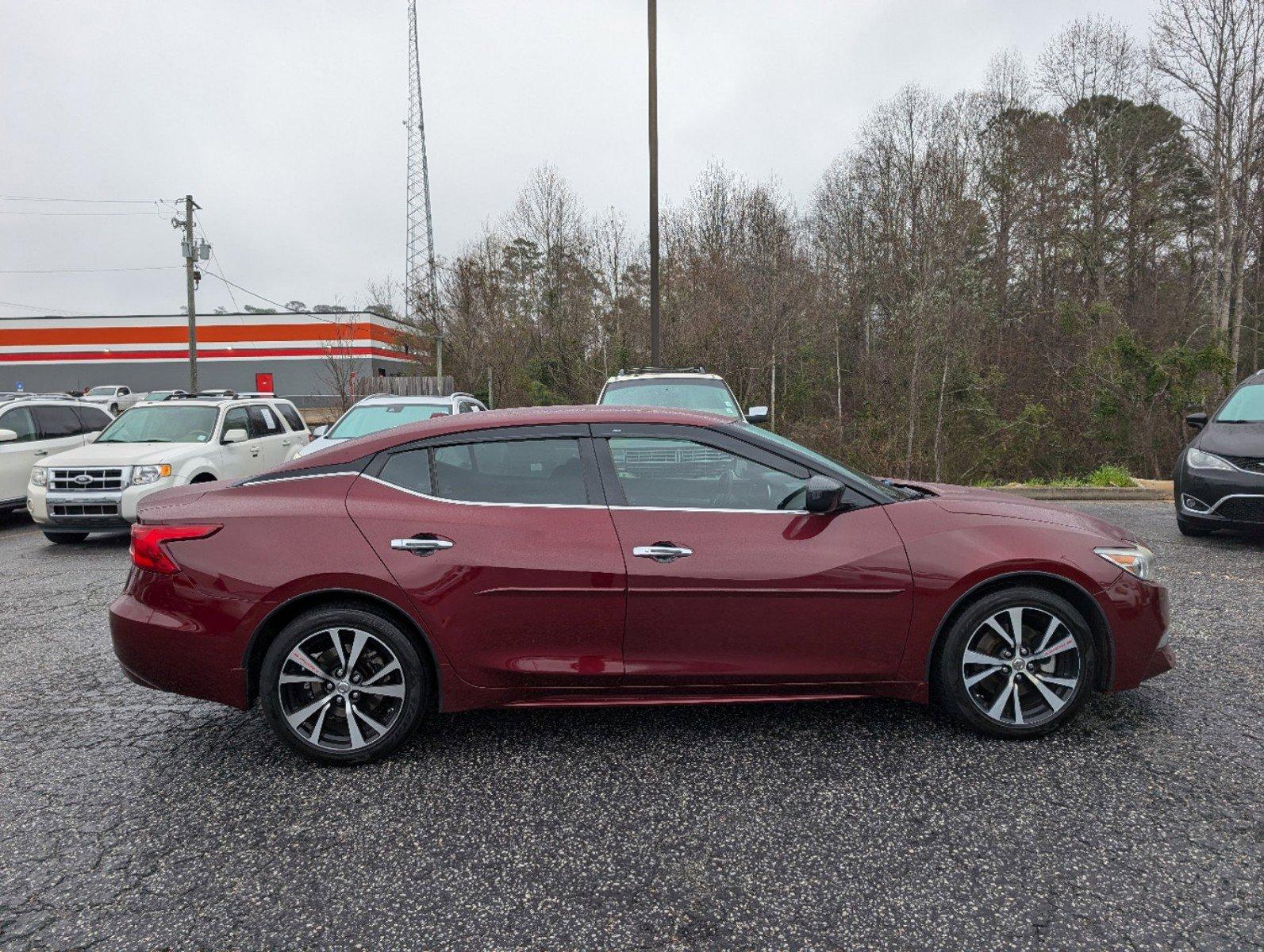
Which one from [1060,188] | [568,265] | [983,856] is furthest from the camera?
[568,265]

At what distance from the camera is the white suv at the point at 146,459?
858cm

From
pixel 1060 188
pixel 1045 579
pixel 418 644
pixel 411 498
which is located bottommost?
pixel 418 644

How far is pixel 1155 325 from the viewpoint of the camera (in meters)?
24.0

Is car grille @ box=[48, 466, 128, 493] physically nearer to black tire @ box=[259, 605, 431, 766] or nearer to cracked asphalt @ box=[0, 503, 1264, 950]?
cracked asphalt @ box=[0, 503, 1264, 950]

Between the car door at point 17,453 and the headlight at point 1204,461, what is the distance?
1431cm

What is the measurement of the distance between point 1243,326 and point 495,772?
2884cm

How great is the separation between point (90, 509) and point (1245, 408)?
1279 cm

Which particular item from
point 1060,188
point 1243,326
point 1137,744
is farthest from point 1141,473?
point 1137,744

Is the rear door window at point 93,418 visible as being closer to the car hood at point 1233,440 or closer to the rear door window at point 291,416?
the rear door window at point 291,416

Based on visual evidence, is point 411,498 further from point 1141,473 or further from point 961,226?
point 961,226

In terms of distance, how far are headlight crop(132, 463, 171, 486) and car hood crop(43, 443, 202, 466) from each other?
0.06m

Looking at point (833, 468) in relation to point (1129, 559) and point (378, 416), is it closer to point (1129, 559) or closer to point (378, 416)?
point (1129, 559)

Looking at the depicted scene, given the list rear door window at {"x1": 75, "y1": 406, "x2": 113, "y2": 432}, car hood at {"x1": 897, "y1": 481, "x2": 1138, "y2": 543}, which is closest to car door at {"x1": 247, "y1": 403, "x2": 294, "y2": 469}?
rear door window at {"x1": 75, "y1": 406, "x2": 113, "y2": 432}

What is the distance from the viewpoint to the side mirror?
3.25 m
